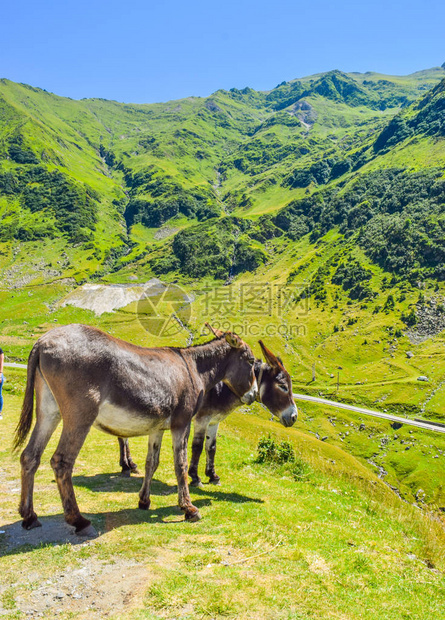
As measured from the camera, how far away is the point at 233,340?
38.3ft

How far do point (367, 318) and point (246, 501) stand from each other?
182m

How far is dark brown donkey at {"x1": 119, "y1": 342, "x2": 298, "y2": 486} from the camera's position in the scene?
12820 mm

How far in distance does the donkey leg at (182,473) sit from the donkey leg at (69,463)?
7.76 ft

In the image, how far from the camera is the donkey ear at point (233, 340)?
11.6 metres

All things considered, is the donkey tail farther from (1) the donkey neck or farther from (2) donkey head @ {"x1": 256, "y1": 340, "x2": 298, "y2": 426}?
(2) donkey head @ {"x1": 256, "y1": 340, "x2": 298, "y2": 426}

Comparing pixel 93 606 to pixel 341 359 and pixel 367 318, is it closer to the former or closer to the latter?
pixel 341 359

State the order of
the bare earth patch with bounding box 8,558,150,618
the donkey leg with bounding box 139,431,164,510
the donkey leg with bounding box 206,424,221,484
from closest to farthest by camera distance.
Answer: the bare earth patch with bounding box 8,558,150,618, the donkey leg with bounding box 139,431,164,510, the donkey leg with bounding box 206,424,221,484

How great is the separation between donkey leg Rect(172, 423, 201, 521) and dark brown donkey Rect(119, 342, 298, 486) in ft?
9.85

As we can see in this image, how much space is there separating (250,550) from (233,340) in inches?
225

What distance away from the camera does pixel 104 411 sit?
8031 mm

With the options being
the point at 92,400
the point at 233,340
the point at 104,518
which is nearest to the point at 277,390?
the point at 233,340

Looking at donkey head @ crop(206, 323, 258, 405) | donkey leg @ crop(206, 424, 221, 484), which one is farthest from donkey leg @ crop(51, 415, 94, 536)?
donkey leg @ crop(206, 424, 221, 484)

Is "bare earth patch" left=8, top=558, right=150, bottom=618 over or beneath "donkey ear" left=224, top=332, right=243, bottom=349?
beneath

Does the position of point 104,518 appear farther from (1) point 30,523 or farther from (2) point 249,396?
(2) point 249,396
